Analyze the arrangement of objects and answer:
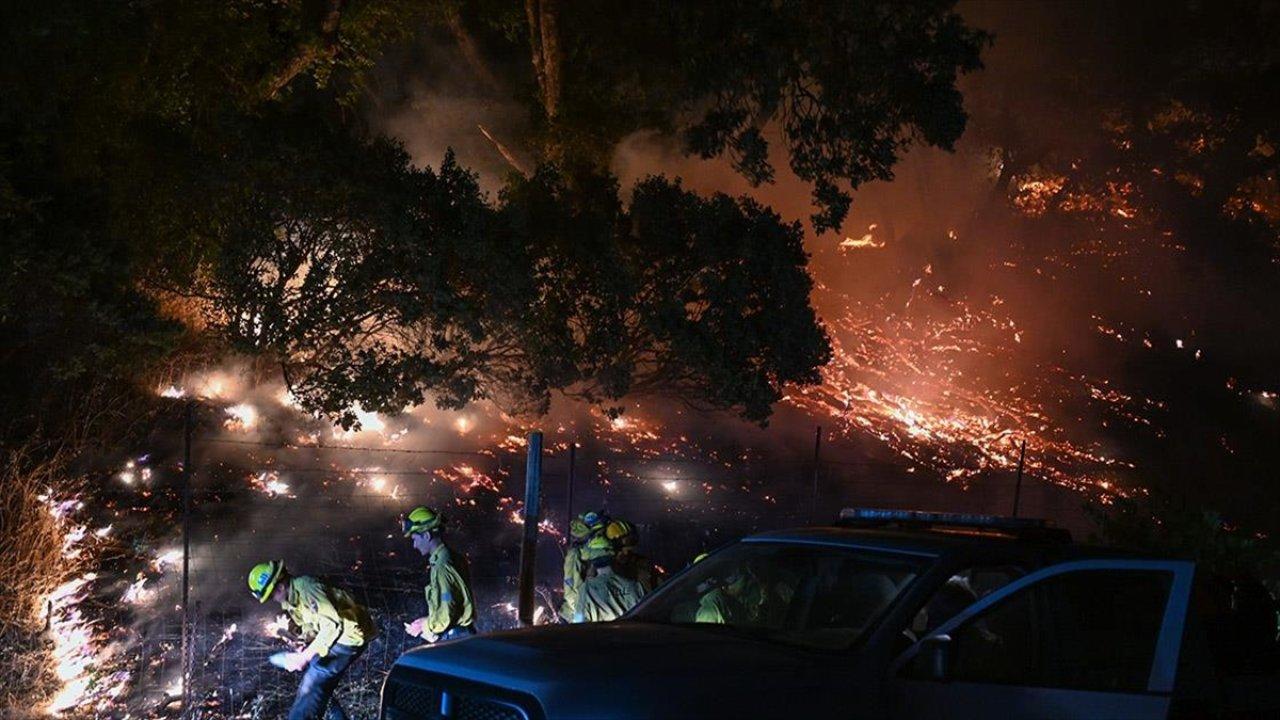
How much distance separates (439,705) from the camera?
13.5ft

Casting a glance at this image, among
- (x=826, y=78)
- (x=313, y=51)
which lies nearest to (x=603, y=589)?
(x=826, y=78)

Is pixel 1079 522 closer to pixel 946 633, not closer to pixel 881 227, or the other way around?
pixel 881 227

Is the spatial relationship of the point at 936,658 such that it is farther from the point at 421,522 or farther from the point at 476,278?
the point at 476,278

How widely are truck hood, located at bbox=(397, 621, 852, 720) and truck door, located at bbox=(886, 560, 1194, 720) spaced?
13.7 inches

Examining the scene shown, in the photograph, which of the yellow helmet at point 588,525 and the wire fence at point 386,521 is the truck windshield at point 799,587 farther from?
the wire fence at point 386,521

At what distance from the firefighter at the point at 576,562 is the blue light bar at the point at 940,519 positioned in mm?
3523

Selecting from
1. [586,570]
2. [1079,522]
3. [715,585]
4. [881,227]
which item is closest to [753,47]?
[586,570]

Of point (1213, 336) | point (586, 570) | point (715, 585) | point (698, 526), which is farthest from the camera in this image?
point (1213, 336)

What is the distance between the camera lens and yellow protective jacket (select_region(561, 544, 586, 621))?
9.06 meters

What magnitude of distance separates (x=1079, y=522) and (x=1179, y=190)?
1561 centimetres

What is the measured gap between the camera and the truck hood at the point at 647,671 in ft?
12.2

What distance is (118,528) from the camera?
1390cm

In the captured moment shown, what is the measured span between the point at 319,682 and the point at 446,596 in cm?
93

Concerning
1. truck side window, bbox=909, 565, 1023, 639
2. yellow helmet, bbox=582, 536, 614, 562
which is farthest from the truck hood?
yellow helmet, bbox=582, 536, 614, 562
